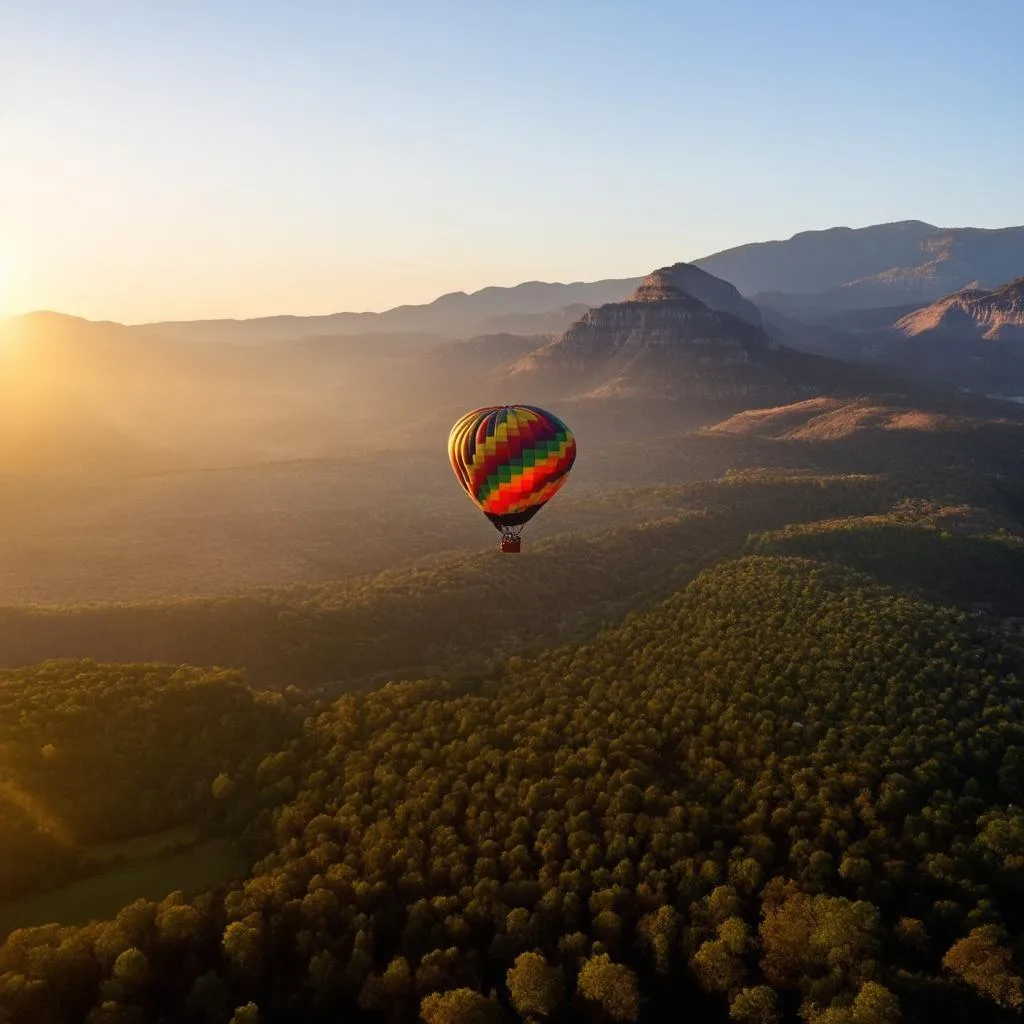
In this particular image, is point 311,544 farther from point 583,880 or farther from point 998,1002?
point 998,1002

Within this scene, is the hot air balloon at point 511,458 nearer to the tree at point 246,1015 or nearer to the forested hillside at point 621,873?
the forested hillside at point 621,873

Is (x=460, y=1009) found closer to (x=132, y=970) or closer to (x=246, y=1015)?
(x=246, y=1015)

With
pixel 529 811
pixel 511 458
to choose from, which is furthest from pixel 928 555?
pixel 529 811

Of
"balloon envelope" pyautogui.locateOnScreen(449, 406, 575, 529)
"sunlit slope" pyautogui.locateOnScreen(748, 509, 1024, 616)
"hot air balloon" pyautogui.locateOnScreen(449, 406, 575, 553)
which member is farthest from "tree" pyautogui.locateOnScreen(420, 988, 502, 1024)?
"sunlit slope" pyautogui.locateOnScreen(748, 509, 1024, 616)

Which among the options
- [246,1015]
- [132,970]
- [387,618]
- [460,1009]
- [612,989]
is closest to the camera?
[460,1009]

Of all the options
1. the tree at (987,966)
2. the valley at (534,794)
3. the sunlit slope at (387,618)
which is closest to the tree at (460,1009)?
the valley at (534,794)

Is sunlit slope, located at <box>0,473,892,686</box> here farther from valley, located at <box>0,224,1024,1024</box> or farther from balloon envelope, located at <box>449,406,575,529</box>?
balloon envelope, located at <box>449,406,575,529</box>
